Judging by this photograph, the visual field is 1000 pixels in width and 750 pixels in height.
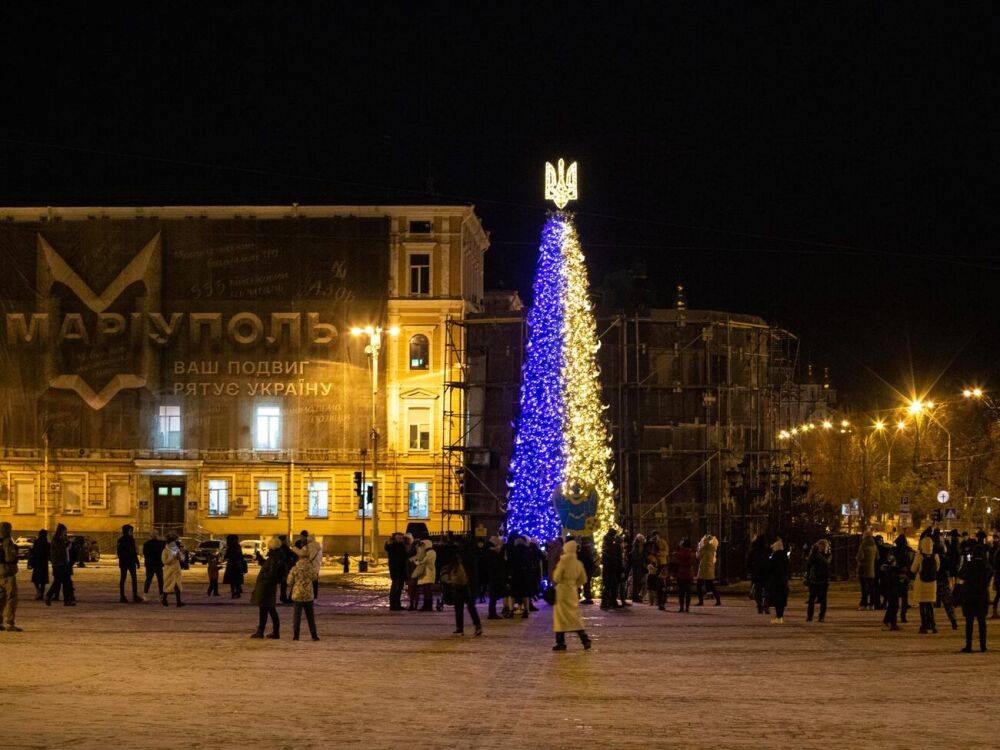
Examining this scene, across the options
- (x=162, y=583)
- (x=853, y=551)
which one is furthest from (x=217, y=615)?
(x=853, y=551)

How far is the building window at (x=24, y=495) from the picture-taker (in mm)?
71062

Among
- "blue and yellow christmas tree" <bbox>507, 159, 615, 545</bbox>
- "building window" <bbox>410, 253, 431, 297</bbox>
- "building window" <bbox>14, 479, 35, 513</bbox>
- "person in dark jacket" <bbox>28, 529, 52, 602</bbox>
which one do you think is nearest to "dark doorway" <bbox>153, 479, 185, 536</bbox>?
"building window" <bbox>14, 479, 35, 513</bbox>

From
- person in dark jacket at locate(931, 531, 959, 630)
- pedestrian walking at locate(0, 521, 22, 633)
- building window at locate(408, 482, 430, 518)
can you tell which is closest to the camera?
pedestrian walking at locate(0, 521, 22, 633)

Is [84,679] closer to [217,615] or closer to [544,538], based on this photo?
[217,615]

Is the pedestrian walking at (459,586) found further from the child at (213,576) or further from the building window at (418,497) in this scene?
the building window at (418,497)

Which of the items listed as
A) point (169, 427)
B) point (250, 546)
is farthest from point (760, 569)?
point (169, 427)

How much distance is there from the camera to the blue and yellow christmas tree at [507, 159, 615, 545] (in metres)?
39.2

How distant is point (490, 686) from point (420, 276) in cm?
5484

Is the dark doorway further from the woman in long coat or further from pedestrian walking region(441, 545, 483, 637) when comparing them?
the woman in long coat

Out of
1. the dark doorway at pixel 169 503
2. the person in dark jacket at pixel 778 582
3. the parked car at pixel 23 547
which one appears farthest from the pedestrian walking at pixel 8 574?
the dark doorway at pixel 169 503

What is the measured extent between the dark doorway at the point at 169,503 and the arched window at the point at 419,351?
39.5 feet

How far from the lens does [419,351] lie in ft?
234

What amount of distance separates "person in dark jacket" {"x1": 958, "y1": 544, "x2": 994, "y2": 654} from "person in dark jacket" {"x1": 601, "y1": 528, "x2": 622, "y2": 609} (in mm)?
9496

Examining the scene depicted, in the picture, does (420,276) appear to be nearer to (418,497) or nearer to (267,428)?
(267,428)
